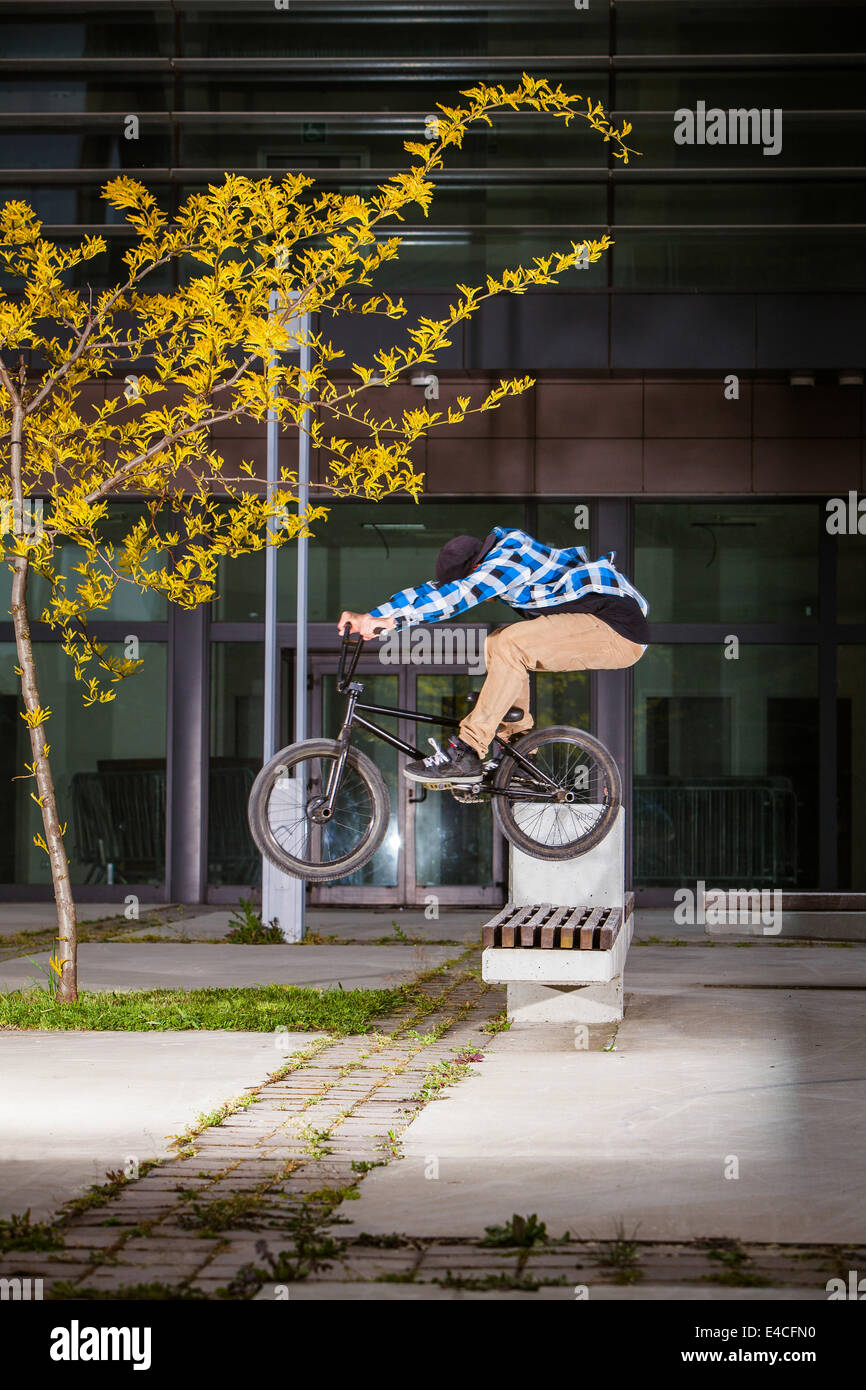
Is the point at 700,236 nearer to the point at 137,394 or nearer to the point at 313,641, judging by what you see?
the point at 313,641

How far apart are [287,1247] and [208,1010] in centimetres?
485

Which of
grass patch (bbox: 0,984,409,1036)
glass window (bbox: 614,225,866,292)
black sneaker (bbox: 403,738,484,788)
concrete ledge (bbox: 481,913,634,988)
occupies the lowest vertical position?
grass patch (bbox: 0,984,409,1036)

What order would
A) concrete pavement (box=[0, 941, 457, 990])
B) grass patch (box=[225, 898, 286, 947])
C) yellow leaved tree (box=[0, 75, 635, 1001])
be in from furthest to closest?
grass patch (box=[225, 898, 286, 947])
concrete pavement (box=[0, 941, 457, 990])
yellow leaved tree (box=[0, 75, 635, 1001])

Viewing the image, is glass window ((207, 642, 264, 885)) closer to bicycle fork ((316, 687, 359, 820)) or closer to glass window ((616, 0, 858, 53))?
glass window ((616, 0, 858, 53))

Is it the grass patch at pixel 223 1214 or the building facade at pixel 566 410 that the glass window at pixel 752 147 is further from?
the grass patch at pixel 223 1214

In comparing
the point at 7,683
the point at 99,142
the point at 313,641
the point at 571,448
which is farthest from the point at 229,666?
the point at 99,142

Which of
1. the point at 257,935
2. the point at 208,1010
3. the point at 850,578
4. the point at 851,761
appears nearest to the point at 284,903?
the point at 257,935

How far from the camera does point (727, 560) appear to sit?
1795cm

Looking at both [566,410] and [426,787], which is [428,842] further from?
[426,787]

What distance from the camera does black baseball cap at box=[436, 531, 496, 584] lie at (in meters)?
8.79

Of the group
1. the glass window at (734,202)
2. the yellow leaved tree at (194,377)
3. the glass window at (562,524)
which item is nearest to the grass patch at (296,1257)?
the yellow leaved tree at (194,377)

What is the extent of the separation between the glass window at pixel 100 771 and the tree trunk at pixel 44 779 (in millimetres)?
8391

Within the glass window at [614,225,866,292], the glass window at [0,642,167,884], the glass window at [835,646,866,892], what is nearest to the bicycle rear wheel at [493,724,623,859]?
the glass window at [835,646,866,892]

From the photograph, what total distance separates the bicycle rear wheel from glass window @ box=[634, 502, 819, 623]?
8.72 m
